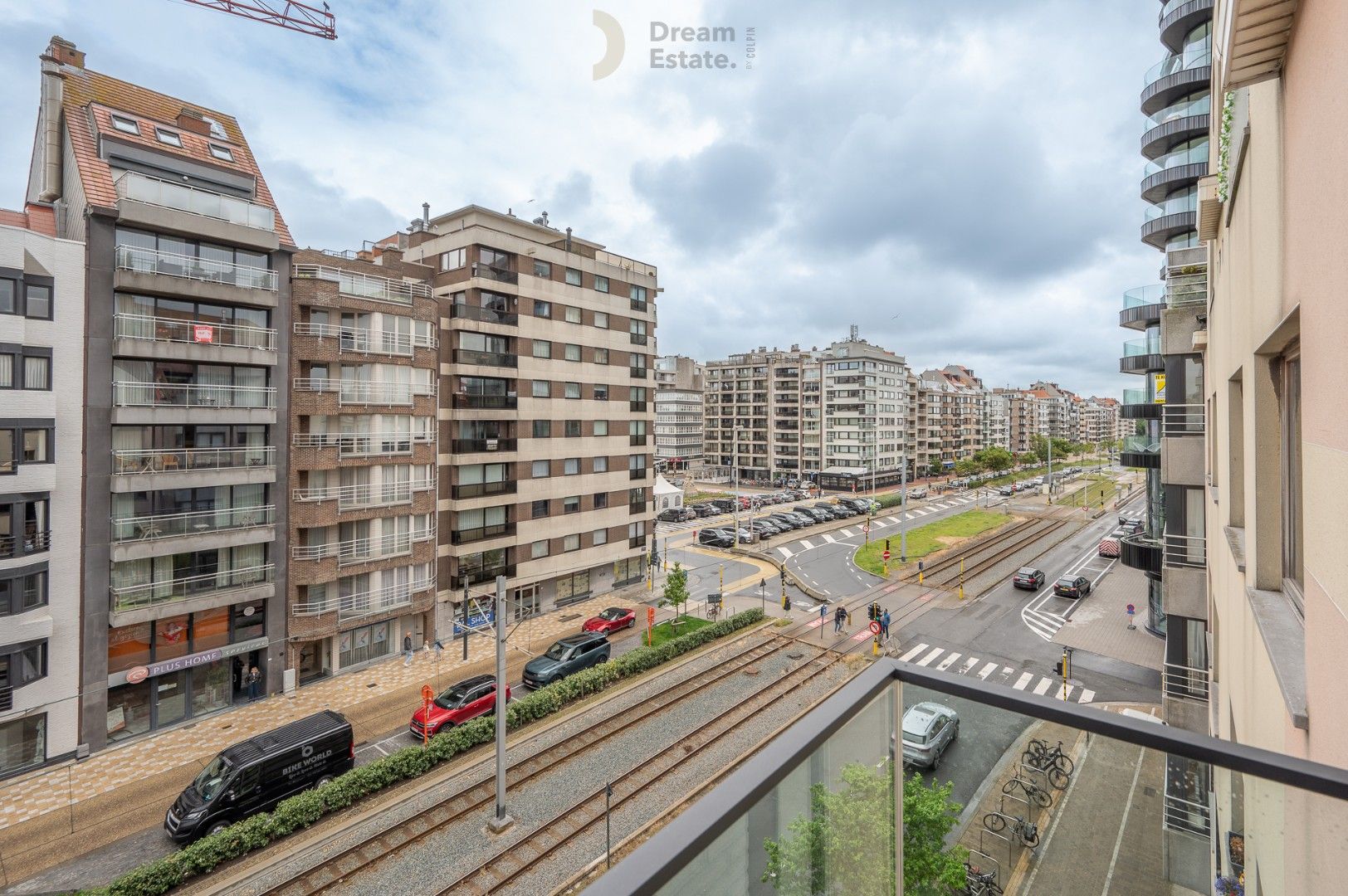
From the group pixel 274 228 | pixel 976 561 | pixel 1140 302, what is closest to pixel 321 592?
pixel 274 228

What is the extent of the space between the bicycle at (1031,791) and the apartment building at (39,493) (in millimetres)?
24622

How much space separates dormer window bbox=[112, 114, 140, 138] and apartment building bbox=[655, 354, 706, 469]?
75202 millimetres

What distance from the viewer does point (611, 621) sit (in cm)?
3011

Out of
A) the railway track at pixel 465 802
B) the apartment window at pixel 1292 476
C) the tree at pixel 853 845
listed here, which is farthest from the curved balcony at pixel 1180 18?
the tree at pixel 853 845

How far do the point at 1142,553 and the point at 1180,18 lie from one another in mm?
20285

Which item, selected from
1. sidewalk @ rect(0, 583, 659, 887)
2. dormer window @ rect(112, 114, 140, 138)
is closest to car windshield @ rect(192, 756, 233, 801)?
sidewalk @ rect(0, 583, 659, 887)

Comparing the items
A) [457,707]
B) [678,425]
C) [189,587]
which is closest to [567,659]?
[457,707]

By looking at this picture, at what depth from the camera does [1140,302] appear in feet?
78.6

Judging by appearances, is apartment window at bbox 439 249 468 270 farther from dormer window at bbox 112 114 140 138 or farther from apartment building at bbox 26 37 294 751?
dormer window at bbox 112 114 140 138

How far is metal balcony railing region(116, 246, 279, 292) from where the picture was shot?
19969mm

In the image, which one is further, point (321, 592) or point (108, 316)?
point (321, 592)

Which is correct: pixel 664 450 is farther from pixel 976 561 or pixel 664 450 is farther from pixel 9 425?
pixel 9 425

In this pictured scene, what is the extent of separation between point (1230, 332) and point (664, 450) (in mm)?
91855

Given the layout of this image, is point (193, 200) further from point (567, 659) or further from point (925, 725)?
point (925, 725)
